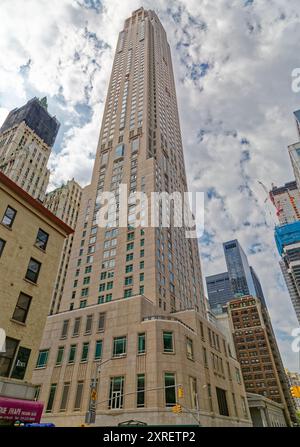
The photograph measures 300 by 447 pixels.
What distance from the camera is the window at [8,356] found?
2025 cm

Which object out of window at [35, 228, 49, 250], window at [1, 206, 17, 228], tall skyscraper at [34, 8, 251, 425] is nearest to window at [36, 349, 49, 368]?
tall skyscraper at [34, 8, 251, 425]

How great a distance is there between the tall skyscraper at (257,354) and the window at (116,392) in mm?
102924

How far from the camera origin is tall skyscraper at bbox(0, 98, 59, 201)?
4678 inches

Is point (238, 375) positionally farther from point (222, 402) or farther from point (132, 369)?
point (132, 369)

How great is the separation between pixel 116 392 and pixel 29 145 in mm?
125865

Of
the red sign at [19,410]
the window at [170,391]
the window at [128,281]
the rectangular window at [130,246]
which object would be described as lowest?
the red sign at [19,410]

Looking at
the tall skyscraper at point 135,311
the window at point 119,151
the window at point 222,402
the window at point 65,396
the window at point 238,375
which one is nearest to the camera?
the tall skyscraper at point 135,311

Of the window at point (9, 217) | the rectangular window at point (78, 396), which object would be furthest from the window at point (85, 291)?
the window at point (9, 217)

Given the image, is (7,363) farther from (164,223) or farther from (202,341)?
(164,223)

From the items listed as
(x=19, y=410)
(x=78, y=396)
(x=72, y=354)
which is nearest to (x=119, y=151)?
(x=72, y=354)

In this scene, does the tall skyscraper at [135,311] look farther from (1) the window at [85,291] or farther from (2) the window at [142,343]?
(1) the window at [85,291]

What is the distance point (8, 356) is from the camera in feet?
68.2

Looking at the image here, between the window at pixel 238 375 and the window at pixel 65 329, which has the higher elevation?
the window at pixel 65 329

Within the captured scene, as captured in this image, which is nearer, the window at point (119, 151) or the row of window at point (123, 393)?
the row of window at point (123, 393)
